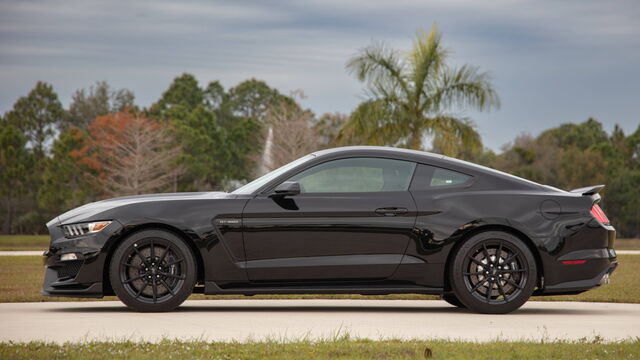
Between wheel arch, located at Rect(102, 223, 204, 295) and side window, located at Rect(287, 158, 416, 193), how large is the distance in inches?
42.1

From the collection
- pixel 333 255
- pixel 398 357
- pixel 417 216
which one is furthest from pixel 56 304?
pixel 398 357

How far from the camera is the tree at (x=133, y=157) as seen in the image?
161ft

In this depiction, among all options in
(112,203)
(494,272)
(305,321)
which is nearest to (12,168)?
(112,203)

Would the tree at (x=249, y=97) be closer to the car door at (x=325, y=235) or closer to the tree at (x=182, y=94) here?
the tree at (x=182, y=94)

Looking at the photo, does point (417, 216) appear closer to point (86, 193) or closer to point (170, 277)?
point (170, 277)

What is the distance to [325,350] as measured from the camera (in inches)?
227

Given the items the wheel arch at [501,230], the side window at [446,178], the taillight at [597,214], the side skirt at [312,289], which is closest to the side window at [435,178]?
the side window at [446,178]

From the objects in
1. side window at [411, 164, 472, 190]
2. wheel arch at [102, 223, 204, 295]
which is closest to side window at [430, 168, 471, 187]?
side window at [411, 164, 472, 190]

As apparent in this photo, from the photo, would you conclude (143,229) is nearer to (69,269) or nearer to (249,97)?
(69,269)

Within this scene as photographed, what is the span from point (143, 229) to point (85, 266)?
0.60 metres

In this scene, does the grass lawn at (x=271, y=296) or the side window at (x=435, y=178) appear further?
the grass lawn at (x=271, y=296)

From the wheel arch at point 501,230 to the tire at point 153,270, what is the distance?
226cm

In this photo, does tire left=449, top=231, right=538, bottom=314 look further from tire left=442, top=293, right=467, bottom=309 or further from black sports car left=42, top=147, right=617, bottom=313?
tire left=442, top=293, right=467, bottom=309

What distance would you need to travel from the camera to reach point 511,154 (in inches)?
2849
